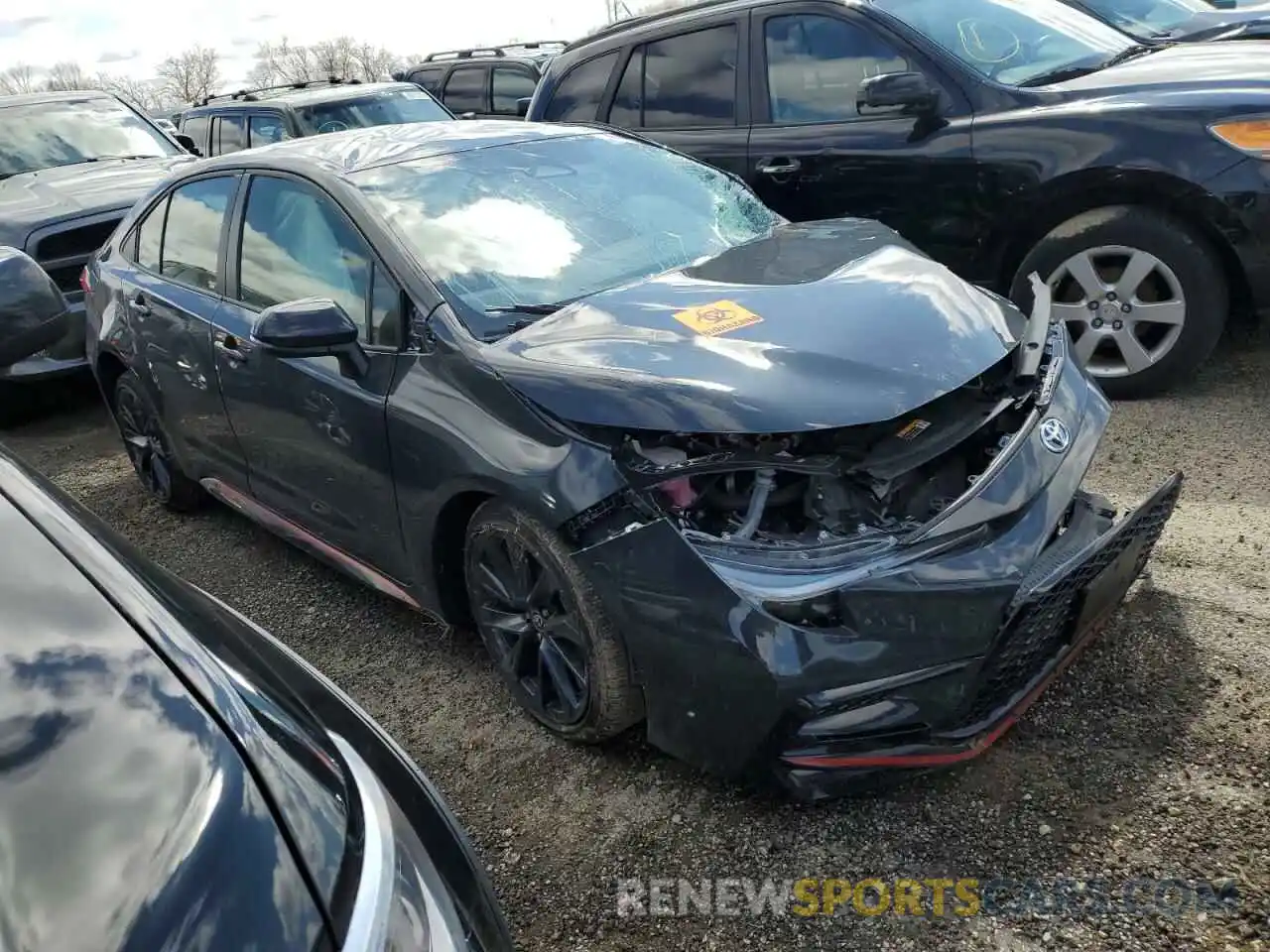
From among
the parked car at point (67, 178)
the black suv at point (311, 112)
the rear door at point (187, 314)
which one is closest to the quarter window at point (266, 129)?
the black suv at point (311, 112)

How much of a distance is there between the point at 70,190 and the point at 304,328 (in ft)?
16.3

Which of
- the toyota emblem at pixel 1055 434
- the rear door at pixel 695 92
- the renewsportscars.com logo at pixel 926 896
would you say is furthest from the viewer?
the rear door at pixel 695 92

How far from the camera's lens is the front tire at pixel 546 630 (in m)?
2.51

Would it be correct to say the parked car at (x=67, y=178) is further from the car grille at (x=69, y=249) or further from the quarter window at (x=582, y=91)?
the quarter window at (x=582, y=91)

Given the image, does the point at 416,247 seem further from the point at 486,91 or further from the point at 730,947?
the point at 486,91

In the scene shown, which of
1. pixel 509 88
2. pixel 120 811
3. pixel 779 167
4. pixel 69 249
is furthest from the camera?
pixel 509 88

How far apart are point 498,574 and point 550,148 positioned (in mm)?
1643

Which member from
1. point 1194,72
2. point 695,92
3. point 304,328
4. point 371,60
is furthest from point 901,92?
point 371,60

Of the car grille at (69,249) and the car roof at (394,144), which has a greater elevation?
the car roof at (394,144)

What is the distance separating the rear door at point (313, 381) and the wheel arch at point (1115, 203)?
2.95 meters

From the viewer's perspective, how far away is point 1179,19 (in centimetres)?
721

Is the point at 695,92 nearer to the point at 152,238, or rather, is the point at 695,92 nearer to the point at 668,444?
the point at 152,238

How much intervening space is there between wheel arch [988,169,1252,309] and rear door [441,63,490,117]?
8.51 meters

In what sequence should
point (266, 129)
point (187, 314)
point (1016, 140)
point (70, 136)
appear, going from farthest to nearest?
1. point (266, 129)
2. point (70, 136)
3. point (1016, 140)
4. point (187, 314)
